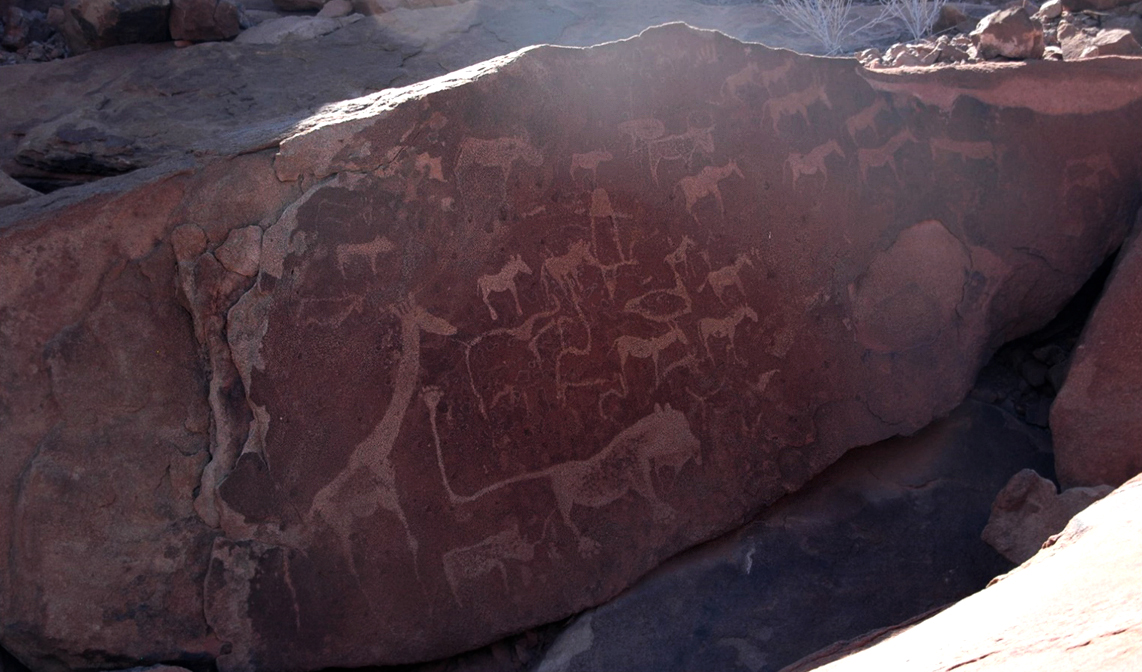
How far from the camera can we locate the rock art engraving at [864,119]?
281cm

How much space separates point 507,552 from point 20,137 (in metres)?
2.99

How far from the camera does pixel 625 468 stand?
261 cm

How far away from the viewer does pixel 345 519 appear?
95.3 inches

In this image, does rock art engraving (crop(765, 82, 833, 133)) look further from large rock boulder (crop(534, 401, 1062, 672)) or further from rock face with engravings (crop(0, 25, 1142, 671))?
large rock boulder (crop(534, 401, 1062, 672))

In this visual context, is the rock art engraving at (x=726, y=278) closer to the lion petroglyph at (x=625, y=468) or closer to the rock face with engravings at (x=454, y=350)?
the rock face with engravings at (x=454, y=350)

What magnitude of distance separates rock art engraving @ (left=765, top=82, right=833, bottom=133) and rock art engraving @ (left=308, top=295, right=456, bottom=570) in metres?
1.00

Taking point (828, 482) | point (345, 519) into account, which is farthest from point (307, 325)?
point (828, 482)

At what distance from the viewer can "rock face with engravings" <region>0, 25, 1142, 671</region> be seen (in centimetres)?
236

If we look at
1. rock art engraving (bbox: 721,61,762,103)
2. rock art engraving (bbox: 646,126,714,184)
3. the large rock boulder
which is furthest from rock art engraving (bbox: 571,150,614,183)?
the large rock boulder

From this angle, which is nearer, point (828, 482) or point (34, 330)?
point (34, 330)

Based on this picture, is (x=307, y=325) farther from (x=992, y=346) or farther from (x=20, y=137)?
(x=20, y=137)

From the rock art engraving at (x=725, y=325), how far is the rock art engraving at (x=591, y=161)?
0.45 m

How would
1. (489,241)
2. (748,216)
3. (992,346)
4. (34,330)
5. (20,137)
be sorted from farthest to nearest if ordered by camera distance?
(20,137)
(992,346)
(748,216)
(489,241)
(34,330)

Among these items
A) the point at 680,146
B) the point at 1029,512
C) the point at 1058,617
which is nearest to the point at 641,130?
the point at 680,146
